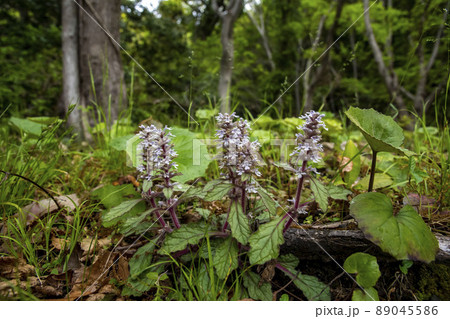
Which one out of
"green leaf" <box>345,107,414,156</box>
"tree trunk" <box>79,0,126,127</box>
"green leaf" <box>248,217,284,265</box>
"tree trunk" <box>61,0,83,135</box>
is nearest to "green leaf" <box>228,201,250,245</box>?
"green leaf" <box>248,217,284,265</box>

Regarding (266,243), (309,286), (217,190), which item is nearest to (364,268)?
(309,286)

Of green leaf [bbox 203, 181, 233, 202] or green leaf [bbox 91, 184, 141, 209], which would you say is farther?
green leaf [bbox 91, 184, 141, 209]

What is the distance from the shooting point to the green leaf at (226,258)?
0.99 m

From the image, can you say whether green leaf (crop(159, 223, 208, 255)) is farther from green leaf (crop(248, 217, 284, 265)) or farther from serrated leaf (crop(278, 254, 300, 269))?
serrated leaf (crop(278, 254, 300, 269))

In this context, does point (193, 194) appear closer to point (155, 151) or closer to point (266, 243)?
point (155, 151)

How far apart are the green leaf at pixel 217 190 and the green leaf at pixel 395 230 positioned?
49 centimetres

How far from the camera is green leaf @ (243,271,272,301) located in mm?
1040

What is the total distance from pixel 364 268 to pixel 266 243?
362mm

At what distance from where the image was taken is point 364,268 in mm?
968

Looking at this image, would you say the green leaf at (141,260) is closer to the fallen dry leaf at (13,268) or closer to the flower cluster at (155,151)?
the flower cluster at (155,151)

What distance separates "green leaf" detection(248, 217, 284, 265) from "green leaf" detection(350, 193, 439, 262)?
300 mm

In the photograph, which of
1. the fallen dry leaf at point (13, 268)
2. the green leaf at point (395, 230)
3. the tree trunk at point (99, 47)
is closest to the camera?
the green leaf at point (395, 230)

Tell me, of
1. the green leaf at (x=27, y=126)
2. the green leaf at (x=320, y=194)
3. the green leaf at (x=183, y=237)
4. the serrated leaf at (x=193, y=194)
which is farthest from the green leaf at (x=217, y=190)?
the green leaf at (x=27, y=126)

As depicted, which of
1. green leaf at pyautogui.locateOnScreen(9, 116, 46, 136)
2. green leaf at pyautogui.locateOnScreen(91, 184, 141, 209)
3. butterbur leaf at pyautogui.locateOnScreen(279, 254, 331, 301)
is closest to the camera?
butterbur leaf at pyautogui.locateOnScreen(279, 254, 331, 301)
